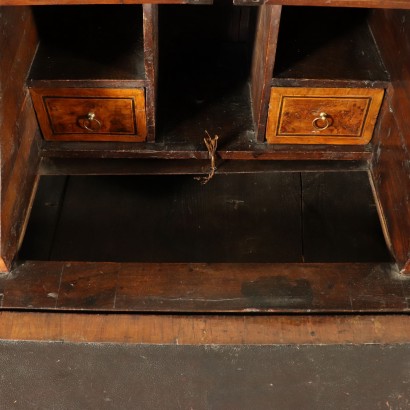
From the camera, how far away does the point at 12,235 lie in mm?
1137

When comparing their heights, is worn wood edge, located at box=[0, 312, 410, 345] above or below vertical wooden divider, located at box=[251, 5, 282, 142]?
below

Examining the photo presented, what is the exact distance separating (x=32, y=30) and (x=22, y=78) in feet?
0.41

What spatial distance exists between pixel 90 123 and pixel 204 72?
0.32m

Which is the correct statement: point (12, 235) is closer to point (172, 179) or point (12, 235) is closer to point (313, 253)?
point (172, 179)

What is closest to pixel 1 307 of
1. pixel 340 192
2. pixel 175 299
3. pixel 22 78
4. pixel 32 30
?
pixel 175 299

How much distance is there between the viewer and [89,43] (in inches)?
48.7

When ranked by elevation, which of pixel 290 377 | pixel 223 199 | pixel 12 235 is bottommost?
pixel 290 377

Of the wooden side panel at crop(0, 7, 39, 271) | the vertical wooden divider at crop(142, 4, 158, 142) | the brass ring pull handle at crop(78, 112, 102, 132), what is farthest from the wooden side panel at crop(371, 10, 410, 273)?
the wooden side panel at crop(0, 7, 39, 271)

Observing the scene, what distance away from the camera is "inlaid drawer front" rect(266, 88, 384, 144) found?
1.19 metres

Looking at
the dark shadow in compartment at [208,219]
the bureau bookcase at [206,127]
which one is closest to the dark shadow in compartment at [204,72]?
the bureau bookcase at [206,127]

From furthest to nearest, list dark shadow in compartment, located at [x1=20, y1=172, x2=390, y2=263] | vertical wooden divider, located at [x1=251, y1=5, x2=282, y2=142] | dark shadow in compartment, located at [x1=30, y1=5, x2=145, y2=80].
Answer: dark shadow in compartment, located at [x1=20, y1=172, x2=390, y2=263] < dark shadow in compartment, located at [x1=30, y1=5, x2=145, y2=80] < vertical wooden divider, located at [x1=251, y1=5, x2=282, y2=142]

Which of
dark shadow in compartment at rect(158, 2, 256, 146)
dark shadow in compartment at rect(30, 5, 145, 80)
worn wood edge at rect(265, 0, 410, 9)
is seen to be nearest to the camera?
worn wood edge at rect(265, 0, 410, 9)

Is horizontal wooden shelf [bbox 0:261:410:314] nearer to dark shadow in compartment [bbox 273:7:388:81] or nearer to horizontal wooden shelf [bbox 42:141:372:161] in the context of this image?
horizontal wooden shelf [bbox 42:141:372:161]

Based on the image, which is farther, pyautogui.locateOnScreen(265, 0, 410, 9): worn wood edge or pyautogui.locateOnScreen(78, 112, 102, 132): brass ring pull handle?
pyautogui.locateOnScreen(78, 112, 102, 132): brass ring pull handle
